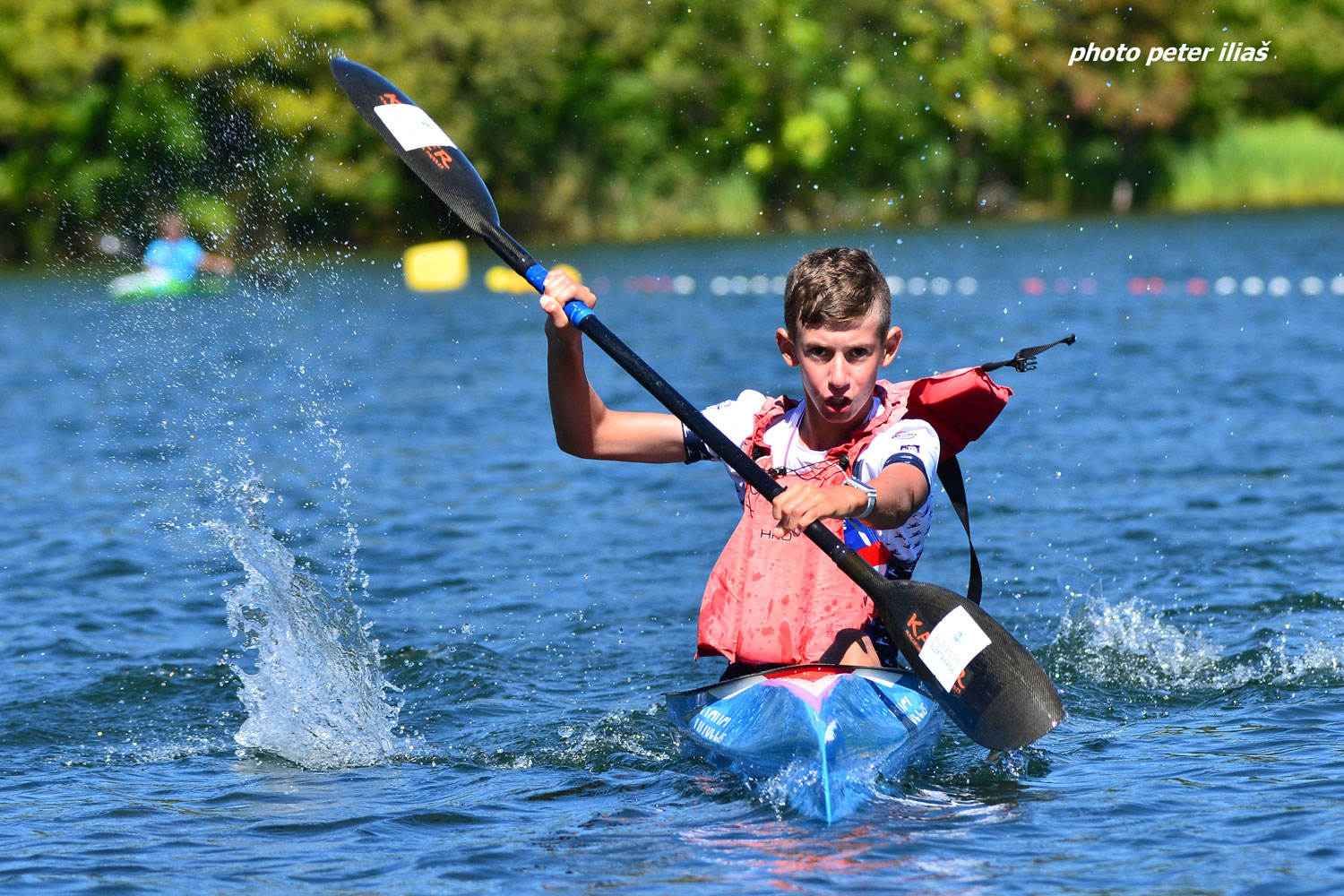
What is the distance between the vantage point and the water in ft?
12.9

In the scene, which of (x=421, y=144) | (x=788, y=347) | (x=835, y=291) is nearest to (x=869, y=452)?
(x=788, y=347)

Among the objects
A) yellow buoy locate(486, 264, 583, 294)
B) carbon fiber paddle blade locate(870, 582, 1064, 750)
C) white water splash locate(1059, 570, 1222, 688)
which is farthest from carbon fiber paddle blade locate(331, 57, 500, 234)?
yellow buoy locate(486, 264, 583, 294)

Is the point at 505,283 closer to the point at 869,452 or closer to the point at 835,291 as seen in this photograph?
the point at 869,452

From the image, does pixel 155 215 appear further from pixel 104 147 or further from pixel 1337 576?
pixel 1337 576

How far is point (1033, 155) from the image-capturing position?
124 ft

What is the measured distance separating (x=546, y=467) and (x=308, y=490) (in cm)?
153

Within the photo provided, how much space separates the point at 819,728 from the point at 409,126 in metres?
2.52

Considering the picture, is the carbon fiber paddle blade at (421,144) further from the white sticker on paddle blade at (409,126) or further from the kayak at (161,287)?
the kayak at (161,287)

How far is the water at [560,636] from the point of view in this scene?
394 centimetres

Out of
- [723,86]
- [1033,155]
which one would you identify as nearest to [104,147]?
[723,86]

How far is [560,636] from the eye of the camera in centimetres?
663

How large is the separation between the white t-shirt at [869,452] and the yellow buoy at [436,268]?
20.0m

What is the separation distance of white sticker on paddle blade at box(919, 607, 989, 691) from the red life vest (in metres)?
0.24

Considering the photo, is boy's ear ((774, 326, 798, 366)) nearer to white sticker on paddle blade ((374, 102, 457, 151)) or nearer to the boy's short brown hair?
the boy's short brown hair
